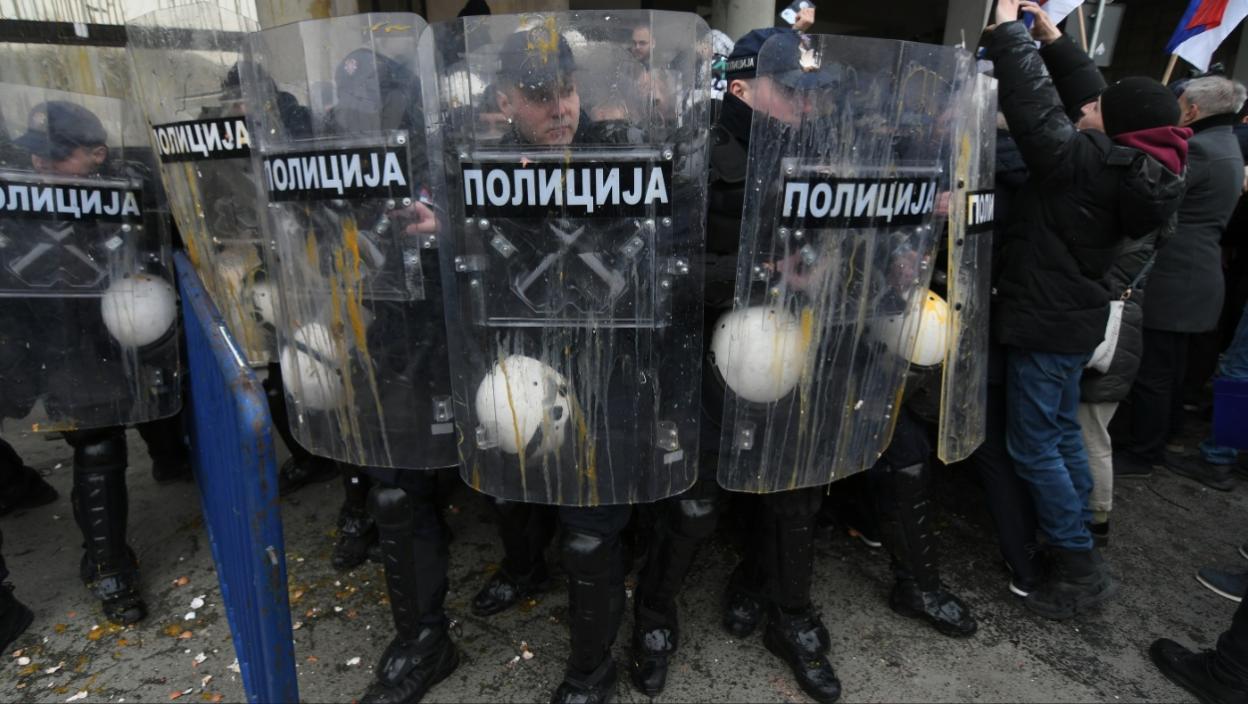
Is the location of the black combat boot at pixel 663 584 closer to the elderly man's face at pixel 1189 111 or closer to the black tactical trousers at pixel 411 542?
the black tactical trousers at pixel 411 542

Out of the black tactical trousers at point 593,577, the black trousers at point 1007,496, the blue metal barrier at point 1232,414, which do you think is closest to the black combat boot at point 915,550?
the black trousers at point 1007,496

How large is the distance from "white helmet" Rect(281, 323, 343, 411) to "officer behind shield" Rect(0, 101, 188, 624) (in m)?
0.93

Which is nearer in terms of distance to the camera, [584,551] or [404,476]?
[584,551]

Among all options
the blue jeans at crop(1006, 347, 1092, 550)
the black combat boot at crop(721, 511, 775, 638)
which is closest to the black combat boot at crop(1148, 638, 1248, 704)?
the blue jeans at crop(1006, 347, 1092, 550)

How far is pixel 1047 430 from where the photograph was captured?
8.41 feet

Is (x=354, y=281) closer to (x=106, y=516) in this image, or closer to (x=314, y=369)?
(x=314, y=369)

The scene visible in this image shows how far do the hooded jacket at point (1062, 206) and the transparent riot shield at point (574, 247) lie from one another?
1.33m

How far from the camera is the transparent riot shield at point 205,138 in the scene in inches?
95.1

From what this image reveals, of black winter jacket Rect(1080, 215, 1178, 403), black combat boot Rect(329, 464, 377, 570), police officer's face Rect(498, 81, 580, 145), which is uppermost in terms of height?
police officer's face Rect(498, 81, 580, 145)

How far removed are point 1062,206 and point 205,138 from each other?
2.99 meters

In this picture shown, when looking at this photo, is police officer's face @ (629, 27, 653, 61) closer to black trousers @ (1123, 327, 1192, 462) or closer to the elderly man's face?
the elderly man's face

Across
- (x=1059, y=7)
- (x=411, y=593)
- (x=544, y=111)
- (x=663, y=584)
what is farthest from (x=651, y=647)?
(x=1059, y=7)

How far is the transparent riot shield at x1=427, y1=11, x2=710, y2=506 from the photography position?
1.47 metres

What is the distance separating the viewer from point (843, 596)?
2.79 metres
